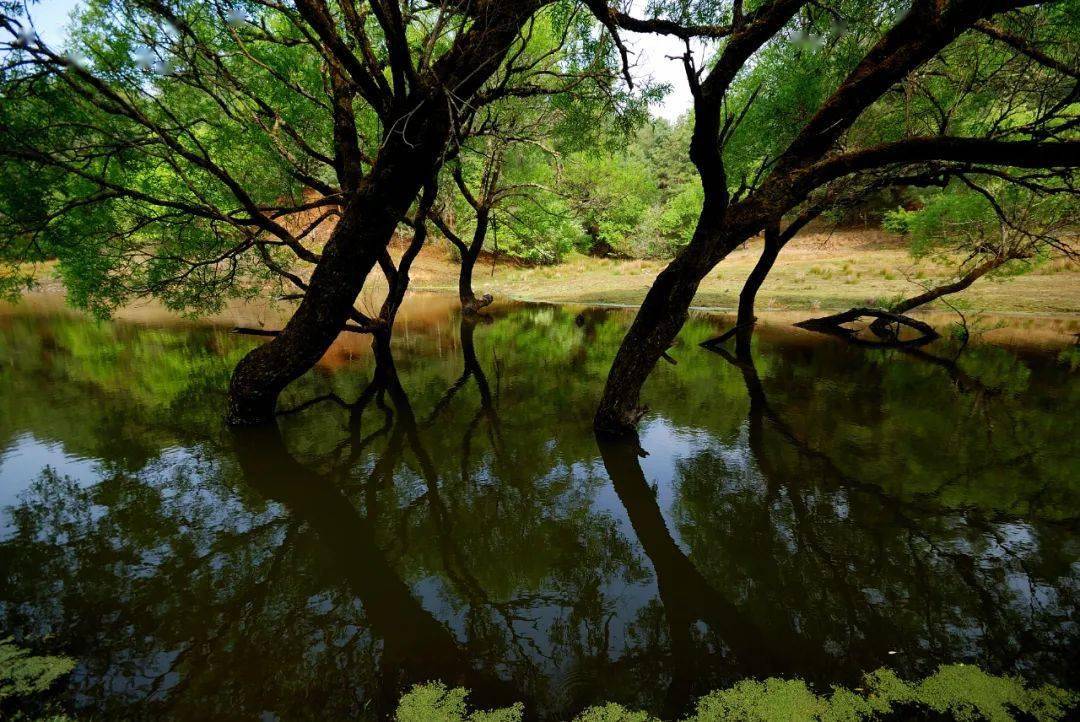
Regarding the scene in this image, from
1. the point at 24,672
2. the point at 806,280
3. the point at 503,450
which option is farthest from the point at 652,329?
the point at 806,280

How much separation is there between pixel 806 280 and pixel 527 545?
23.3 metres

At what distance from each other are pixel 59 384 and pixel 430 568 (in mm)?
10249

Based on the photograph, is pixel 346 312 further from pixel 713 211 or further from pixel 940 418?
pixel 940 418

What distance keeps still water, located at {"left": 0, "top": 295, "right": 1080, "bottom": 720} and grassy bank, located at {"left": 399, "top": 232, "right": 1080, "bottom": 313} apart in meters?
9.46

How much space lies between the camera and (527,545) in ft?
13.0

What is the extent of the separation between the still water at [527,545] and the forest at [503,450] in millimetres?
33

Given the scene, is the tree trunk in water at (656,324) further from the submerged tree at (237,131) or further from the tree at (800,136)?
the submerged tree at (237,131)

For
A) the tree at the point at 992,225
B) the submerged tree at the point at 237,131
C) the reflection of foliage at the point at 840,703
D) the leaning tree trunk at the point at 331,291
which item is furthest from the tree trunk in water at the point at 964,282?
the leaning tree trunk at the point at 331,291

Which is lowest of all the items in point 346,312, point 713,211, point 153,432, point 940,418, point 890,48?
point 940,418

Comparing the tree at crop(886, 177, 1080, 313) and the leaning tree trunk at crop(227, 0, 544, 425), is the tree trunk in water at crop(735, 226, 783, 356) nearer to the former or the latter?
the tree at crop(886, 177, 1080, 313)

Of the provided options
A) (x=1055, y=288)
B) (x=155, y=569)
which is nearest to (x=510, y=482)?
(x=155, y=569)

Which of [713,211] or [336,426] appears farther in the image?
[336,426]

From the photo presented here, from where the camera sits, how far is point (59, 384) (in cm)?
898

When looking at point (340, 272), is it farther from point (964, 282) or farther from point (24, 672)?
point (964, 282)
